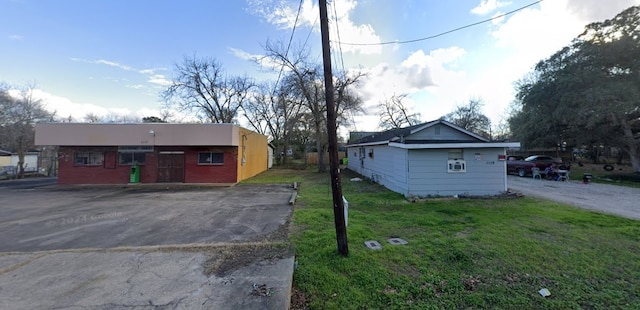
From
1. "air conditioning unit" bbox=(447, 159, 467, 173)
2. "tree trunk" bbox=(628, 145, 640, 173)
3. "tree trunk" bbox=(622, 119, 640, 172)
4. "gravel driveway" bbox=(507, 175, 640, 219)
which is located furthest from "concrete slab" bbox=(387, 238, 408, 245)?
"tree trunk" bbox=(628, 145, 640, 173)

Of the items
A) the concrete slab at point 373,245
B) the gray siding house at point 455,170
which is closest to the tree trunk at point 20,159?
the concrete slab at point 373,245

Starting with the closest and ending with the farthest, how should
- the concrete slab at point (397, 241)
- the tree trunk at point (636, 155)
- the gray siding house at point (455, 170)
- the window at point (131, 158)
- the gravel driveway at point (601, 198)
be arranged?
the concrete slab at point (397, 241)
the gravel driveway at point (601, 198)
the gray siding house at point (455, 170)
the window at point (131, 158)
the tree trunk at point (636, 155)

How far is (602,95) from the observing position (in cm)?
1394

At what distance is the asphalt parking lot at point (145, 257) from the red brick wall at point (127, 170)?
6.24 m

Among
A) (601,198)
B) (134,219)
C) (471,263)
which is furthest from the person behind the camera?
(601,198)

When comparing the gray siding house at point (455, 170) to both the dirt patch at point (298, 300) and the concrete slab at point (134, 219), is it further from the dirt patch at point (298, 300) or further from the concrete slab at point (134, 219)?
the dirt patch at point (298, 300)

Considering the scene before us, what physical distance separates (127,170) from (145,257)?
13143 mm

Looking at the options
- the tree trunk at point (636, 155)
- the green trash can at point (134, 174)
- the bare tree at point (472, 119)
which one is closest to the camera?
the green trash can at point (134, 174)

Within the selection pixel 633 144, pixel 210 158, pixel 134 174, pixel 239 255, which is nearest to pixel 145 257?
pixel 239 255

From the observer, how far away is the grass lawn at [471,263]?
303 cm

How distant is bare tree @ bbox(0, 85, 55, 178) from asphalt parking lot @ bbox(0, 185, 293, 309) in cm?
1387

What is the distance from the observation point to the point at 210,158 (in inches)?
579

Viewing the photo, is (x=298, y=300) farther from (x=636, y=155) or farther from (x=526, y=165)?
(x=636, y=155)

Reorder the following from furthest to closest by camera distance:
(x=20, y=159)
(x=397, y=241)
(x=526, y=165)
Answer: (x=20, y=159), (x=526, y=165), (x=397, y=241)
